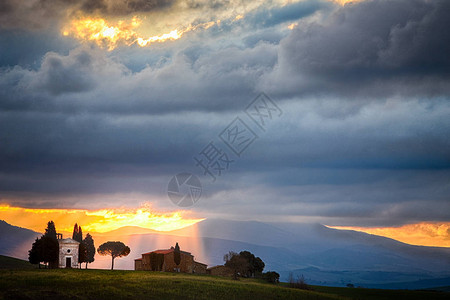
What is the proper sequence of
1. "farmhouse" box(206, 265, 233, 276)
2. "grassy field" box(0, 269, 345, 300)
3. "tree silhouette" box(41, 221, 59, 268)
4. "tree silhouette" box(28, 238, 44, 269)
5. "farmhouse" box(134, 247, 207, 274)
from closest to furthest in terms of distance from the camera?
1. "grassy field" box(0, 269, 345, 300)
2. "tree silhouette" box(28, 238, 44, 269)
3. "tree silhouette" box(41, 221, 59, 268)
4. "farmhouse" box(134, 247, 207, 274)
5. "farmhouse" box(206, 265, 233, 276)

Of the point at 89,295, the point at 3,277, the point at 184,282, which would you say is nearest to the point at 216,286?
the point at 184,282

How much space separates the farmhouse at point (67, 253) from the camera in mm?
120875

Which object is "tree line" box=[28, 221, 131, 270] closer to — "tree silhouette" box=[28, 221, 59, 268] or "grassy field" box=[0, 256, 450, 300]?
"tree silhouette" box=[28, 221, 59, 268]

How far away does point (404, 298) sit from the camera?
10525 cm

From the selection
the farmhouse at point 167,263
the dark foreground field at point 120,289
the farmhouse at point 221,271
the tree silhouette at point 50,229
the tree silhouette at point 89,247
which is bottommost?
the dark foreground field at point 120,289

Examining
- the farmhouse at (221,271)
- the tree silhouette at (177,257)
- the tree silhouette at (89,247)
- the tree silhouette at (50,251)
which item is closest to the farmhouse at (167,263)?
the tree silhouette at (177,257)

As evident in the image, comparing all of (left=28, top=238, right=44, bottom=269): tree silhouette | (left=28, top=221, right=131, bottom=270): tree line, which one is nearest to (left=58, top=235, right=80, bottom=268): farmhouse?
(left=28, top=221, right=131, bottom=270): tree line

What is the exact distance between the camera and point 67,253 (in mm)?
121938

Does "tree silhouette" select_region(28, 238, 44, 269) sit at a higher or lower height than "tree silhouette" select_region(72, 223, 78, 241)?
lower

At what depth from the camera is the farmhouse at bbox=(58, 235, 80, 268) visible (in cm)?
12088

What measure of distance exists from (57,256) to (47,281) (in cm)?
3886

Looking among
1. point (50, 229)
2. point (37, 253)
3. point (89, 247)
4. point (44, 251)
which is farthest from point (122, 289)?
point (50, 229)

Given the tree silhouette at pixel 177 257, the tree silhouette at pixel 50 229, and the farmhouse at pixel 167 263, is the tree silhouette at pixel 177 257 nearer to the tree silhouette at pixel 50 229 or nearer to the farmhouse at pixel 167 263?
the farmhouse at pixel 167 263

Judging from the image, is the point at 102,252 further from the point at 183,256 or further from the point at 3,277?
the point at 3,277
